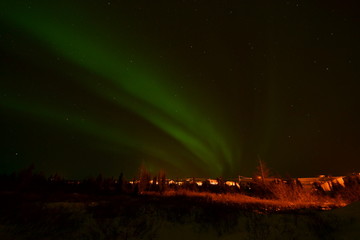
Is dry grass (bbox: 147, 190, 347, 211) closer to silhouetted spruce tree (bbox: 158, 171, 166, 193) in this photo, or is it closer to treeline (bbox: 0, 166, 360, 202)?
treeline (bbox: 0, 166, 360, 202)

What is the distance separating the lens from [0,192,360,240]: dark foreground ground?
42.9ft

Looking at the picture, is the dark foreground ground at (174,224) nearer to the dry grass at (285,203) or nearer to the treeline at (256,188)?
the dry grass at (285,203)

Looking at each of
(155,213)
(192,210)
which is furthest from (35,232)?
(192,210)

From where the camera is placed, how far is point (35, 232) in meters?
14.5

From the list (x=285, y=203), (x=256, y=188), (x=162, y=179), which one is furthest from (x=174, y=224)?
(x=162, y=179)

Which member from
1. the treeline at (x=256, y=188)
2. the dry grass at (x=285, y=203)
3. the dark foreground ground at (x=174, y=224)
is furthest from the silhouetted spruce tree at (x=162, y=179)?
the dark foreground ground at (x=174, y=224)

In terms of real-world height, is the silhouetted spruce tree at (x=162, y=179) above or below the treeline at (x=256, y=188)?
above

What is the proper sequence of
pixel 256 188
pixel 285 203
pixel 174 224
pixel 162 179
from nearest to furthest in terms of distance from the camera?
pixel 174 224, pixel 285 203, pixel 256 188, pixel 162 179

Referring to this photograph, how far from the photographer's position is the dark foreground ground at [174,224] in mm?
13080

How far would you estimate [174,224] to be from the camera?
15375 millimetres

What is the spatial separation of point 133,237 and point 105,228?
2227mm

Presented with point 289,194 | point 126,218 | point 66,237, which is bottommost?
point 66,237

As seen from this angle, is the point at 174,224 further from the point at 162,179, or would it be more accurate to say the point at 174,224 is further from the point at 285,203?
the point at 162,179

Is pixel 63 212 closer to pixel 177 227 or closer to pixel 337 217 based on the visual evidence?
pixel 177 227
